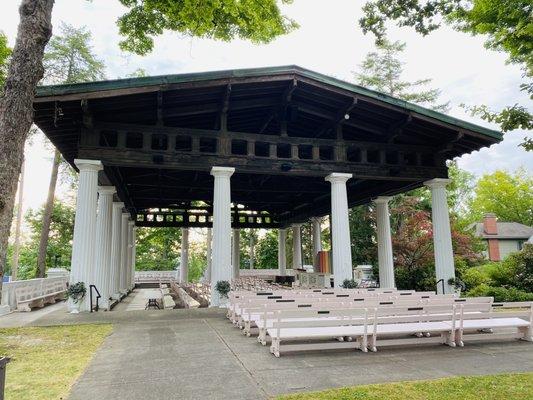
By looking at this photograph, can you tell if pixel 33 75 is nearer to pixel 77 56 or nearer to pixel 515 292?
pixel 515 292

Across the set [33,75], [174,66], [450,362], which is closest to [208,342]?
[450,362]

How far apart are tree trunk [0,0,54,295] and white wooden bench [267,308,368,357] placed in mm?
3880

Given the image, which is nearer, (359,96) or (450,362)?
(450,362)

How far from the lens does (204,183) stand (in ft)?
60.5

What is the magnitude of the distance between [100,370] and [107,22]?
8.85m

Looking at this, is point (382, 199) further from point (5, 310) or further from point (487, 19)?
point (5, 310)

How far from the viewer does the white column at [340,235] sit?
13.4 meters

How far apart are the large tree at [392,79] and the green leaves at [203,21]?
944 inches

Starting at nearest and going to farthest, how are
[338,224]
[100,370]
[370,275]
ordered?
[100,370], [338,224], [370,275]

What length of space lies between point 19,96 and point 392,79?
31.7 meters

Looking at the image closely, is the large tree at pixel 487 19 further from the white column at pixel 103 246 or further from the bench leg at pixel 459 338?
the white column at pixel 103 246

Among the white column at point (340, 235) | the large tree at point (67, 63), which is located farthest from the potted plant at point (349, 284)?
the large tree at point (67, 63)

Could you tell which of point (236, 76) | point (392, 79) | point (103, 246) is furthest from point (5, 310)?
point (392, 79)

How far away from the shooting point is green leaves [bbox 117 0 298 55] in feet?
28.9
